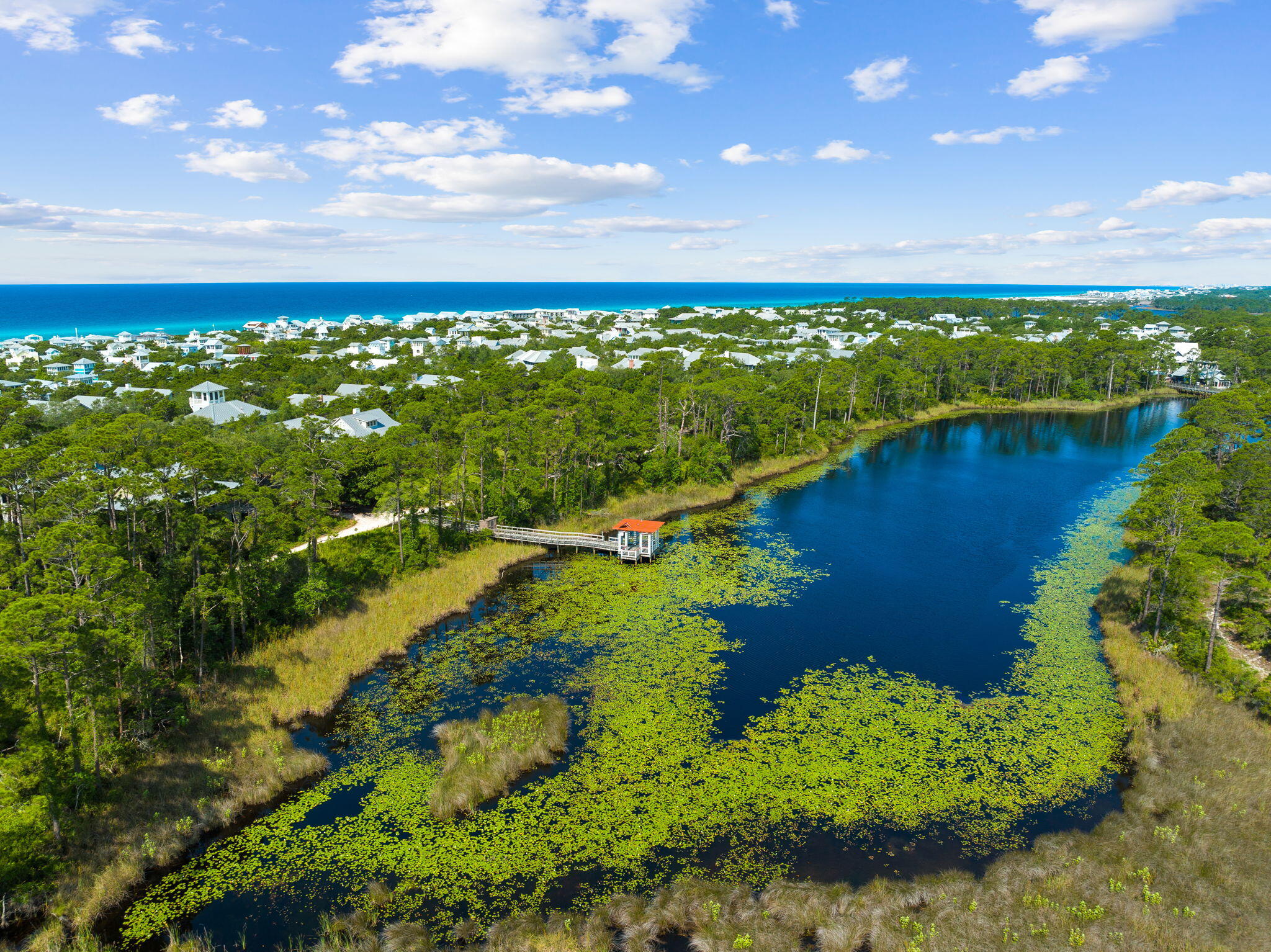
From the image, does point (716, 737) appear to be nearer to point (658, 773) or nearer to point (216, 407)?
point (658, 773)

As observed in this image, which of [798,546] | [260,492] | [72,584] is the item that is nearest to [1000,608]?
[798,546]

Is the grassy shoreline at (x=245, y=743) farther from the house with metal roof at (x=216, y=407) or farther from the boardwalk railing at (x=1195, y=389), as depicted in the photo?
the boardwalk railing at (x=1195, y=389)

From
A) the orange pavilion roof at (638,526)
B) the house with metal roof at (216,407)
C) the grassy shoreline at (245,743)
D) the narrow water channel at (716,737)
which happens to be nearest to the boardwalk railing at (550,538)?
the orange pavilion roof at (638,526)

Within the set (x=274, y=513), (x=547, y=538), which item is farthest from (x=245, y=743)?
(x=547, y=538)

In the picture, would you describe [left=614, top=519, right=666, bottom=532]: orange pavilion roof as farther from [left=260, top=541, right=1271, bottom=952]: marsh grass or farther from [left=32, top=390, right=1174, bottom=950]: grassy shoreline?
[left=260, top=541, right=1271, bottom=952]: marsh grass

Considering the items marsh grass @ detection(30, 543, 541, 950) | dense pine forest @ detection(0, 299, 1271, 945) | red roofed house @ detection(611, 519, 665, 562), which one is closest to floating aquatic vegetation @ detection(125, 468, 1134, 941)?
marsh grass @ detection(30, 543, 541, 950)
